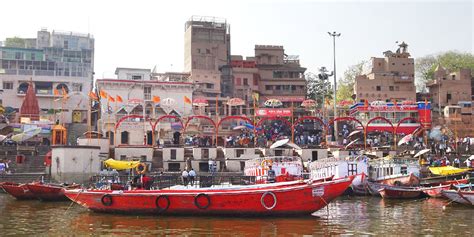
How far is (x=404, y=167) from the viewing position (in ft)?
120

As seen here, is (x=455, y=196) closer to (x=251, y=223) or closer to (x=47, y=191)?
(x=251, y=223)

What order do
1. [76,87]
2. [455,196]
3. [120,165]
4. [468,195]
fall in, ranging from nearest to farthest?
[468,195] → [455,196] → [120,165] → [76,87]

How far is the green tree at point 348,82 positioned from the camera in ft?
257

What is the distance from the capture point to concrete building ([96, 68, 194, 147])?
52.8m

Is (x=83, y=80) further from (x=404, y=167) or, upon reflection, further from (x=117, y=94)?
(x=404, y=167)

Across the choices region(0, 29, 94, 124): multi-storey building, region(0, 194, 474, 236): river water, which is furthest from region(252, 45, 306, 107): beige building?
region(0, 194, 474, 236): river water

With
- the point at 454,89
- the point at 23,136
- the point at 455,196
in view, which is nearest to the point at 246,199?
the point at 455,196

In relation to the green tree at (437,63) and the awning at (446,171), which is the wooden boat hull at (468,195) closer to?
the awning at (446,171)

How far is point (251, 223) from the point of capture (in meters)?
21.0

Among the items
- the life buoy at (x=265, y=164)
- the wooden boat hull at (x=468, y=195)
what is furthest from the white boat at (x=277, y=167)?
the wooden boat hull at (x=468, y=195)

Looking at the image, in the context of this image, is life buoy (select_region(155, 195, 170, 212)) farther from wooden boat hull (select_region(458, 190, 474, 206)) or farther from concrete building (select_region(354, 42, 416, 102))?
concrete building (select_region(354, 42, 416, 102))

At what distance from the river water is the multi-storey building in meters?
36.3

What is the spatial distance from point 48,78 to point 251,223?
48585 millimetres

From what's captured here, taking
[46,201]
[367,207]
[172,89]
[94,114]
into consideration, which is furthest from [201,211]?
[94,114]
